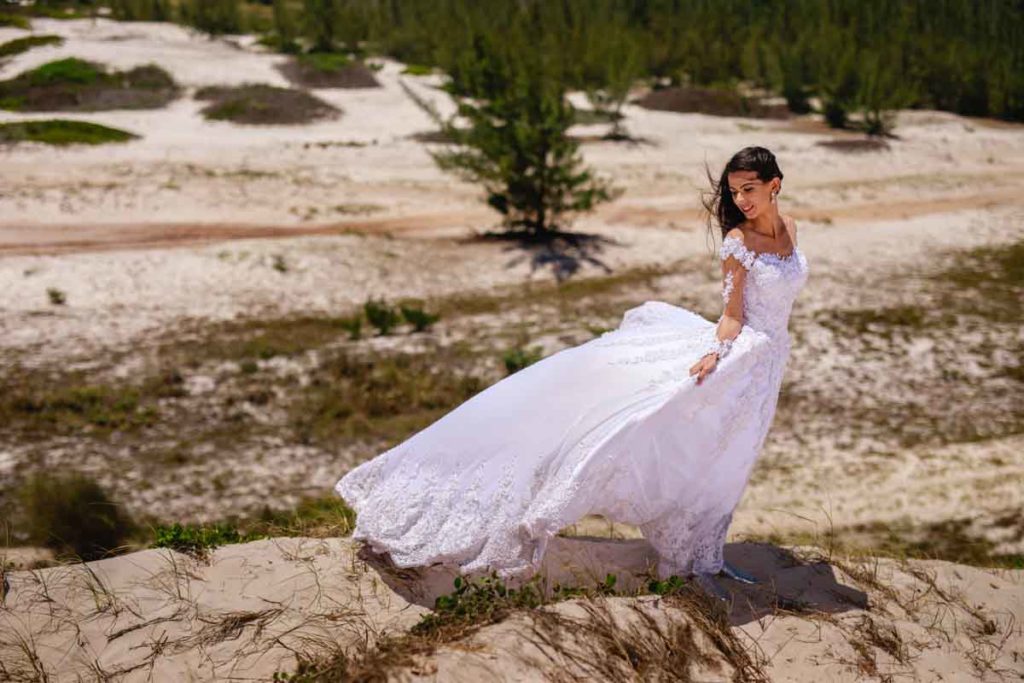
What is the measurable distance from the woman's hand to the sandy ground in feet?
9.36

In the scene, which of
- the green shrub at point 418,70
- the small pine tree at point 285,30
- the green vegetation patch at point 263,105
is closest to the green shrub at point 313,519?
the green vegetation patch at point 263,105

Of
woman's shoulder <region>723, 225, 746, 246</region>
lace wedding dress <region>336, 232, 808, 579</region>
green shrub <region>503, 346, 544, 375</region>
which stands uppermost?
woman's shoulder <region>723, 225, 746, 246</region>

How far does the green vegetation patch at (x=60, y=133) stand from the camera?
18.5 metres

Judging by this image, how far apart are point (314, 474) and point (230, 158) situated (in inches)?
551

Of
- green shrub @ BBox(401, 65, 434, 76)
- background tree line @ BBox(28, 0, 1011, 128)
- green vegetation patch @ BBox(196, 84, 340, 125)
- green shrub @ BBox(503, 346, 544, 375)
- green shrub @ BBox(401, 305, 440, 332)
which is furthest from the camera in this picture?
green shrub @ BBox(401, 65, 434, 76)

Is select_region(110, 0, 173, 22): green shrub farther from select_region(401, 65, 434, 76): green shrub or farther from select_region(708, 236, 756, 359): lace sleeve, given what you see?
select_region(708, 236, 756, 359): lace sleeve

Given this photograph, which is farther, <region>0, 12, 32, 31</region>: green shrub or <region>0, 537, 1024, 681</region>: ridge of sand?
<region>0, 12, 32, 31</region>: green shrub

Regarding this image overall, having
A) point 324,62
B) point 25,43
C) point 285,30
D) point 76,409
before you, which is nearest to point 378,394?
point 76,409

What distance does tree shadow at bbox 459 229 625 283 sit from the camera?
49.1 ft

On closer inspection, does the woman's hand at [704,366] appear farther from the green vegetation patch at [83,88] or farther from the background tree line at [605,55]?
the green vegetation patch at [83,88]

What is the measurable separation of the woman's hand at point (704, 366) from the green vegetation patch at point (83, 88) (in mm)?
19293

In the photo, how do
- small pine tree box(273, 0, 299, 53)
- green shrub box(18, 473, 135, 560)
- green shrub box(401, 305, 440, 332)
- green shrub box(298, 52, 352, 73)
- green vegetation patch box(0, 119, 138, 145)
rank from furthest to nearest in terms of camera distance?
1. small pine tree box(273, 0, 299, 53)
2. green shrub box(298, 52, 352, 73)
3. green vegetation patch box(0, 119, 138, 145)
4. green shrub box(401, 305, 440, 332)
5. green shrub box(18, 473, 135, 560)

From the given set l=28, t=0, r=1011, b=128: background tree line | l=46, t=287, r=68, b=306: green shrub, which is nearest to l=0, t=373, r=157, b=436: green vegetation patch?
l=46, t=287, r=68, b=306: green shrub

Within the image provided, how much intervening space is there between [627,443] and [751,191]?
1.58m
